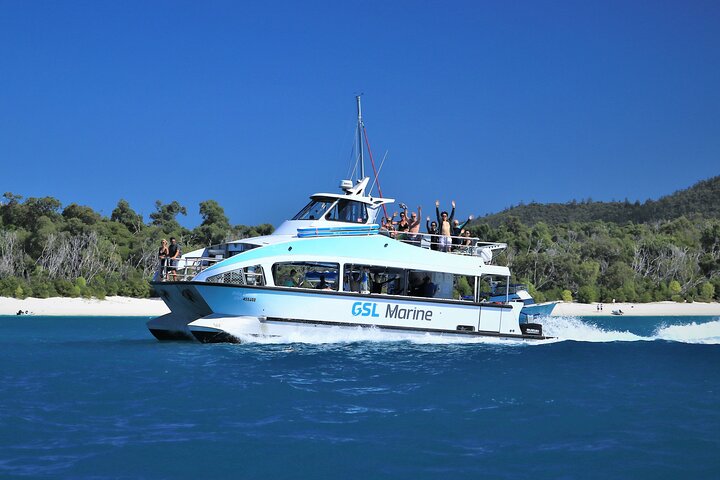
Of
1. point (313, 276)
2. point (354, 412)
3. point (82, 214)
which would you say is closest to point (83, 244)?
point (82, 214)

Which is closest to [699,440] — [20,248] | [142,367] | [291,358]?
[291,358]

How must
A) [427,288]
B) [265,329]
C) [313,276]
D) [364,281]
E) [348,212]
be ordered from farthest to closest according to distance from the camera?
[313,276]
[348,212]
[427,288]
[364,281]
[265,329]

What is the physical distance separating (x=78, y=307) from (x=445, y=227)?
3851cm

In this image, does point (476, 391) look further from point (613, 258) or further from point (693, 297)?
point (613, 258)

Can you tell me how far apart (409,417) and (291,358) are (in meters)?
6.66

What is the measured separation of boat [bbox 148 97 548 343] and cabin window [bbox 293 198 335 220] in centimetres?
3

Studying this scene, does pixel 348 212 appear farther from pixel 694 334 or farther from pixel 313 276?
pixel 694 334

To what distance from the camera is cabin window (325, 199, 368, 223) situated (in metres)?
23.4

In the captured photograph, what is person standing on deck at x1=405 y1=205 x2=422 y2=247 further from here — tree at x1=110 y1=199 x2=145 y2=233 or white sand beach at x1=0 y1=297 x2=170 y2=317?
tree at x1=110 y1=199 x2=145 y2=233

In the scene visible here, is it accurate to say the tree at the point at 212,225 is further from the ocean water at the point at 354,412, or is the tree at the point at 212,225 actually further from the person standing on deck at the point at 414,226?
the ocean water at the point at 354,412

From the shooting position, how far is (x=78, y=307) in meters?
55.8

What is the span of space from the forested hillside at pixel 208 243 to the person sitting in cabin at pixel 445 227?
1588 inches

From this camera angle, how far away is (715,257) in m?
82.6

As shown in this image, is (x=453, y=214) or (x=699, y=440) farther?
(x=453, y=214)
